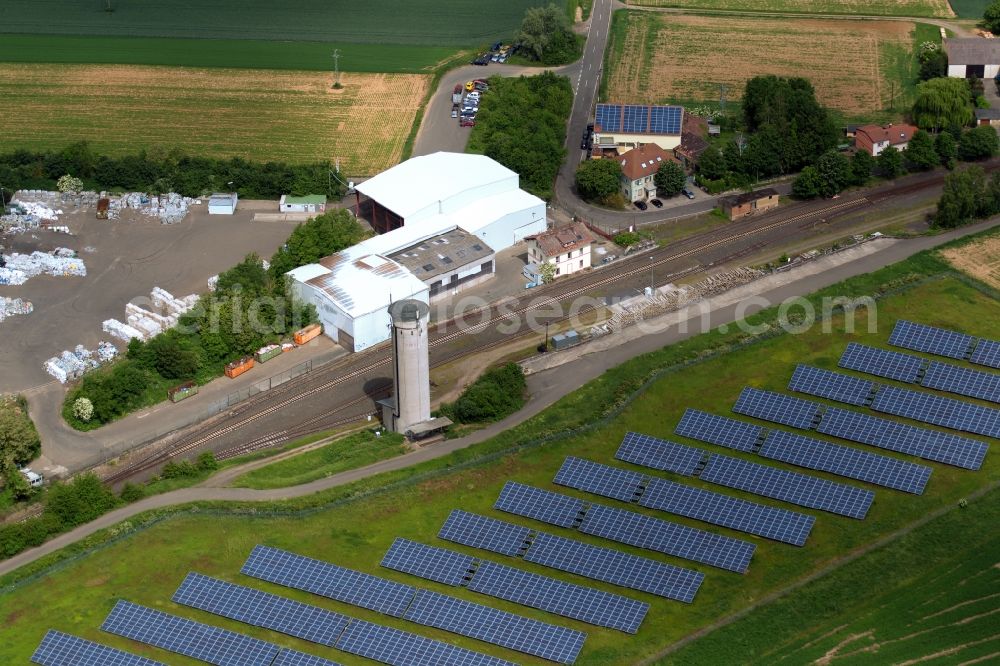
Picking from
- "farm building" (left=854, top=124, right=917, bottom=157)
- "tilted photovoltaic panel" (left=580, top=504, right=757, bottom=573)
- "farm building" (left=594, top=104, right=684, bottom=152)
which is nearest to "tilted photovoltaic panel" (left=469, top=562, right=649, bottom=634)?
"tilted photovoltaic panel" (left=580, top=504, right=757, bottom=573)

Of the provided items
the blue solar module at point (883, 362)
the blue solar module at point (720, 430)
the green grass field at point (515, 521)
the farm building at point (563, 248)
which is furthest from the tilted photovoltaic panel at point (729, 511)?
the farm building at point (563, 248)

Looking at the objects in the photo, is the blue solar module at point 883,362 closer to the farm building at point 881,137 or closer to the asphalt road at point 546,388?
the asphalt road at point 546,388

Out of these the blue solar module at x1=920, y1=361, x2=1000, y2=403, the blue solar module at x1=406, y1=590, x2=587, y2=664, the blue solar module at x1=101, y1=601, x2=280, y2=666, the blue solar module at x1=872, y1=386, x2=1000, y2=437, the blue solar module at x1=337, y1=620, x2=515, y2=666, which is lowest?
the blue solar module at x1=101, y1=601, x2=280, y2=666

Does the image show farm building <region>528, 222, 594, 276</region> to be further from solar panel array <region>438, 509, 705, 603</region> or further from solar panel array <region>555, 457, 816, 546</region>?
solar panel array <region>438, 509, 705, 603</region>

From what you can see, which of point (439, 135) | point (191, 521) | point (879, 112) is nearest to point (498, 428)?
point (191, 521)

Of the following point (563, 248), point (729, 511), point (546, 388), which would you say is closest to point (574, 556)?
point (729, 511)
